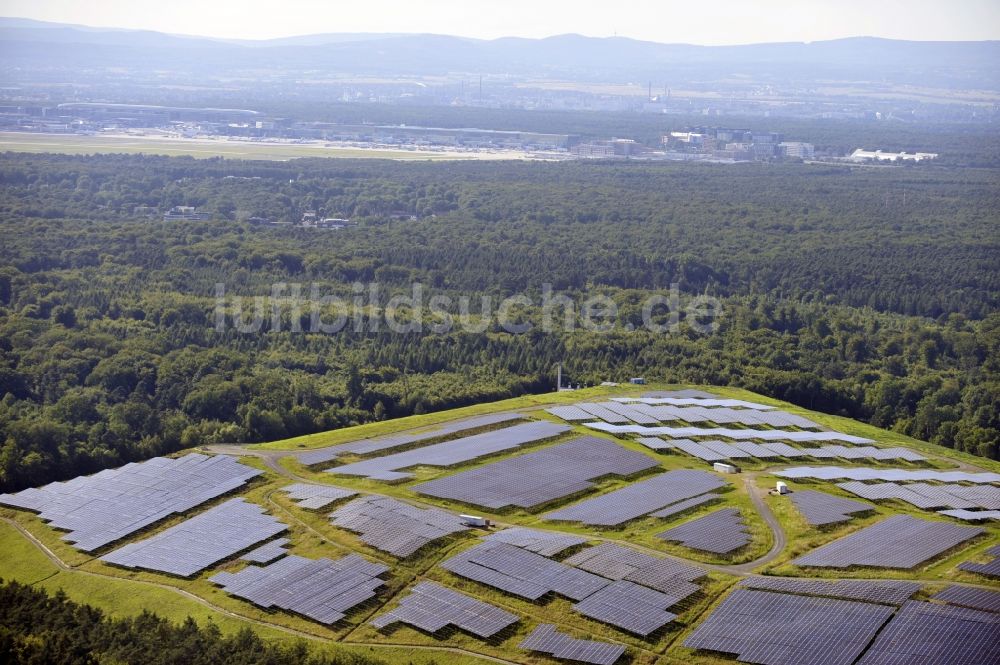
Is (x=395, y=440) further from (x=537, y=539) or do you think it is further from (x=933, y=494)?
(x=933, y=494)

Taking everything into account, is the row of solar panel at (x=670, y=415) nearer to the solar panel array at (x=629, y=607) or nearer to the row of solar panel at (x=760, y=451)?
the row of solar panel at (x=760, y=451)

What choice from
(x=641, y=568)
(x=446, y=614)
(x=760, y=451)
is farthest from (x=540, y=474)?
(x=446, y=614)

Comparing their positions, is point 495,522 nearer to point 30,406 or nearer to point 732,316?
point 30,406

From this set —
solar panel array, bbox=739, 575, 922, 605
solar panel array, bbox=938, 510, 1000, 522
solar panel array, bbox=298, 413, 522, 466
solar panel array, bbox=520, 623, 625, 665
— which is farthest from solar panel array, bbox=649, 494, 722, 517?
solar panel array, bbox=298, 413, 522, 466

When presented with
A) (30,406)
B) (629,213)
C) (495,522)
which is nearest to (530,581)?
(495,522)

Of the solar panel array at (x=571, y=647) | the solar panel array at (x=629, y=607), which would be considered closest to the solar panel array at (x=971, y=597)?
the solar panel array at (x=629, y=607)

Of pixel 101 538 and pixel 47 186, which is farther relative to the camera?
pixel 47 186
